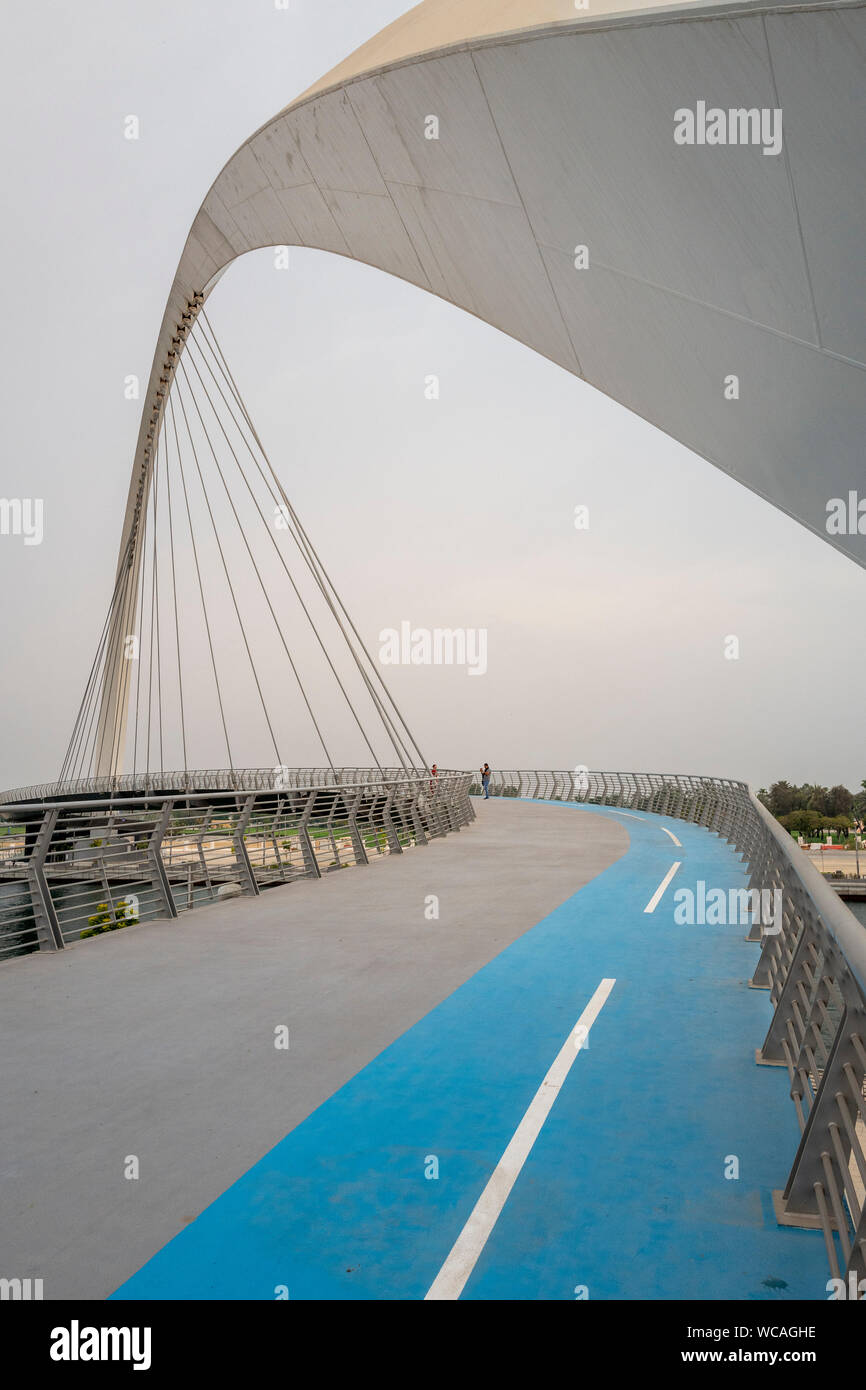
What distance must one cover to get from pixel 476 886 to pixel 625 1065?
25.0 feet

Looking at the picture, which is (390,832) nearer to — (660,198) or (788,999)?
(788,999)

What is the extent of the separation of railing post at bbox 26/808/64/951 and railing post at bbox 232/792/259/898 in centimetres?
330

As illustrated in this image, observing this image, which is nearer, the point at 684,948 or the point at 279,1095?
the point at 279,1095

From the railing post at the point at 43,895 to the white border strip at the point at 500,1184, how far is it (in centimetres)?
513

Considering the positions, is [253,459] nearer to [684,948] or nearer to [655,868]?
[655,868]

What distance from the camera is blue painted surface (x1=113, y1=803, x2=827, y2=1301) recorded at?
3.04 m

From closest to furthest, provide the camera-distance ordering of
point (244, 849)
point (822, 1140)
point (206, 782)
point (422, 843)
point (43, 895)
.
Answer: point (822, 1140) < point (43, 895) < point (244, 849) < point (422, 843) < point (206, 782)

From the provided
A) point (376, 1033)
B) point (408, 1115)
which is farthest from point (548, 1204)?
point (376, 1033)

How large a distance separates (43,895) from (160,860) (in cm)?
178

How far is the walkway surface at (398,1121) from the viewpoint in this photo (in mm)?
3126

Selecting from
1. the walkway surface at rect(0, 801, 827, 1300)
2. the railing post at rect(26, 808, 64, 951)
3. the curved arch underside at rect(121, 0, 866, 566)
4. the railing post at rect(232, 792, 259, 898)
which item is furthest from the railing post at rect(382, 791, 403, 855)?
the curved arch underside at rect(121, 0, 866, 566)

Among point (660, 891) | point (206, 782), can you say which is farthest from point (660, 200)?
point (206, 782)

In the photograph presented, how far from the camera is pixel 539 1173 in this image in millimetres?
3820

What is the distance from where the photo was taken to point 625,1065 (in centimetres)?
518
